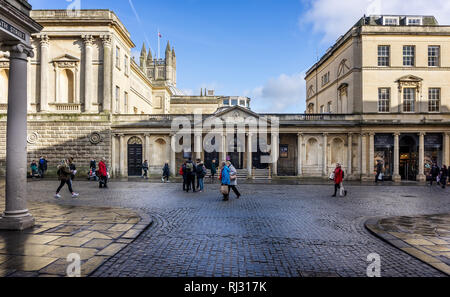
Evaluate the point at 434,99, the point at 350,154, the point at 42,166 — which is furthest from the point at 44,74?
the point at 434,99

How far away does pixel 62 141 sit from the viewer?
91.8 ft

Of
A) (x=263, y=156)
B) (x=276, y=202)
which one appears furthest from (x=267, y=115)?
(x=276, y=202)

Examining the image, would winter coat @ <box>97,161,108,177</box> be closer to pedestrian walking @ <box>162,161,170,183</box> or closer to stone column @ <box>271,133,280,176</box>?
pedestrian walking @ <box>162,161,170,183</box>

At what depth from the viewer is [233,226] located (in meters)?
7.93

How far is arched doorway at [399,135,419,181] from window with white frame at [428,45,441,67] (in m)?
7.44

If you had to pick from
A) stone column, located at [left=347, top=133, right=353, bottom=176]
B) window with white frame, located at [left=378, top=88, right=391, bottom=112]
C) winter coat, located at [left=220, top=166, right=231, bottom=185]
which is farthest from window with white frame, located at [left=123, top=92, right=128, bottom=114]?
window with white frame, located at [left=378, top=88, right=391, bottom=112]

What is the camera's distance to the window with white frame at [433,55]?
94.1ft

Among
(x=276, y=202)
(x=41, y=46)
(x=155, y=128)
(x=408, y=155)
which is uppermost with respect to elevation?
(x=41, y=46)

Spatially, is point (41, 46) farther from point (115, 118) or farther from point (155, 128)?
point (155, 128)

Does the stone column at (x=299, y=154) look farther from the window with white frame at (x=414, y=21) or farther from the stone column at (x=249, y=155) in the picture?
the window with white frame at (x=414, y=21)

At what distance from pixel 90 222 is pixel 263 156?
24.3 metres

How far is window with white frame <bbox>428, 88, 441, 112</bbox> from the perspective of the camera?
28.8 m

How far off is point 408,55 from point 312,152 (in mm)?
13175

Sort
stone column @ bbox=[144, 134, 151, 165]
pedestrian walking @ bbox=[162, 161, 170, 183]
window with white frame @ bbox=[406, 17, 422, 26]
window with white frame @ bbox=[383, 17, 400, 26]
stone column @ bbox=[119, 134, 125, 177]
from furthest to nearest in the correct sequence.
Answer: window with white frame @ bbox=[383, 17, 400, 26]
window with white frame @ bbox=[406, 17, 422, 26]
stone column @ bbox=[144, 134, 151, 165]
stone column @ bbox=[119, 134, 125, 177]
pedestrian walking @ bbox=[162, 161, 170, 183]
